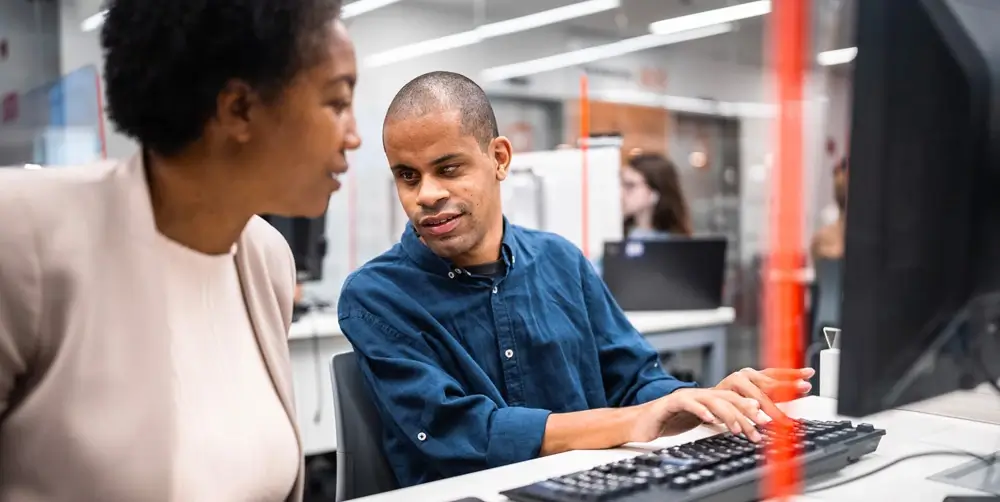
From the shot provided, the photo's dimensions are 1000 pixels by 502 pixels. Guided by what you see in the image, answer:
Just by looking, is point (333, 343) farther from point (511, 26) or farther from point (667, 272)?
point (511, 26)

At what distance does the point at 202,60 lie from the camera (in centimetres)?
75

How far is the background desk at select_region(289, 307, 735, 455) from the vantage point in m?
2.73

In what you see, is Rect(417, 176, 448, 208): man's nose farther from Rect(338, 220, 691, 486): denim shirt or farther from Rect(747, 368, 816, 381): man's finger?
Rect(747, 368, 816, 381): man's finger

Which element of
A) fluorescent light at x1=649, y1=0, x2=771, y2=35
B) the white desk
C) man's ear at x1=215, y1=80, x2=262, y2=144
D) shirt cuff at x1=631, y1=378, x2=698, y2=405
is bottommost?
the white desk

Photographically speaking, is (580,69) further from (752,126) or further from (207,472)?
(207,472)

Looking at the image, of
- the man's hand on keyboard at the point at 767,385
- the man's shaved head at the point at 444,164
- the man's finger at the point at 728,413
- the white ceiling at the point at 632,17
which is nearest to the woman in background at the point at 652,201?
the white ceiling at the point at 632,17

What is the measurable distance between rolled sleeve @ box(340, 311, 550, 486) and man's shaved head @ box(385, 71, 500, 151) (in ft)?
1.03

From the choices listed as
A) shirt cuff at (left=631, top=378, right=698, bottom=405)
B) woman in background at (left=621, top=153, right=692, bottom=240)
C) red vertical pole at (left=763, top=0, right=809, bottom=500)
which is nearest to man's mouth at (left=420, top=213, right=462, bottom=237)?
shirt cuff at (left=631, top=378, right=698, bottom=405)

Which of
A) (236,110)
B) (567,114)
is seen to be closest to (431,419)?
(236,110)

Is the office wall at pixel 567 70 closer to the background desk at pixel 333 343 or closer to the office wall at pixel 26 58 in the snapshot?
the office wall at pixel 26 58

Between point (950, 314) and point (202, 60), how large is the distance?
0.65 m

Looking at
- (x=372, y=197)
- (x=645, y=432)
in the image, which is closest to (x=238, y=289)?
(x=645, y=432)

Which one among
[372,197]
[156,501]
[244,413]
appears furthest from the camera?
[372,197]

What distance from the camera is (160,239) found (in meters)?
0.82
